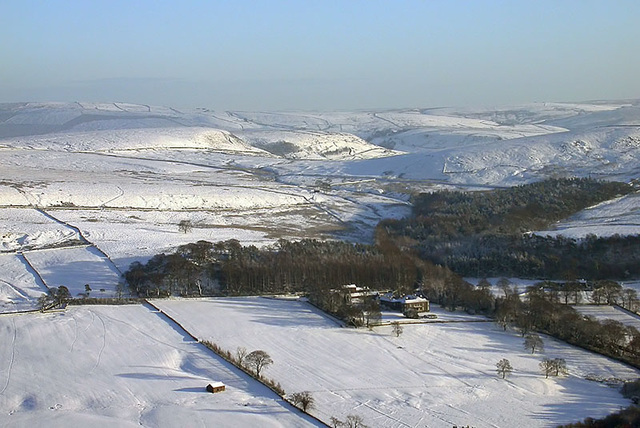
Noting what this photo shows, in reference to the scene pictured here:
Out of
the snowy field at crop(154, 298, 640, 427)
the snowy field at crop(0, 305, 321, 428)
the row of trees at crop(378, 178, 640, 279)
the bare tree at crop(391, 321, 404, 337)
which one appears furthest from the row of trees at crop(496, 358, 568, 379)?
the row of trees at crop(378, 178, 640, 279)

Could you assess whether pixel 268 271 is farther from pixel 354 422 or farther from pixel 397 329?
pixel 354 422

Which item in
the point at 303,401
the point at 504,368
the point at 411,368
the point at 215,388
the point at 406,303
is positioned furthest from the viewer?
the point at 406,303

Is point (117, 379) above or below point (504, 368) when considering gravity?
below

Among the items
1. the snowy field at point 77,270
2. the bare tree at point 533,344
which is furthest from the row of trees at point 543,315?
the snowy field at point 77,270

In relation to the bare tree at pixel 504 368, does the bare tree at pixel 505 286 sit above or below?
above

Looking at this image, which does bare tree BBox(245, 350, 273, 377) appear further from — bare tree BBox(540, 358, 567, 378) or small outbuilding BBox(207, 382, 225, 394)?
bare tree BBox(540, 358, 567, 378)

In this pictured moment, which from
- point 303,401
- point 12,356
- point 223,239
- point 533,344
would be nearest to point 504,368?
point 533,344

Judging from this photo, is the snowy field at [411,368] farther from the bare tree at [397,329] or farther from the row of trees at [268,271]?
the row of trees at [268,271]
